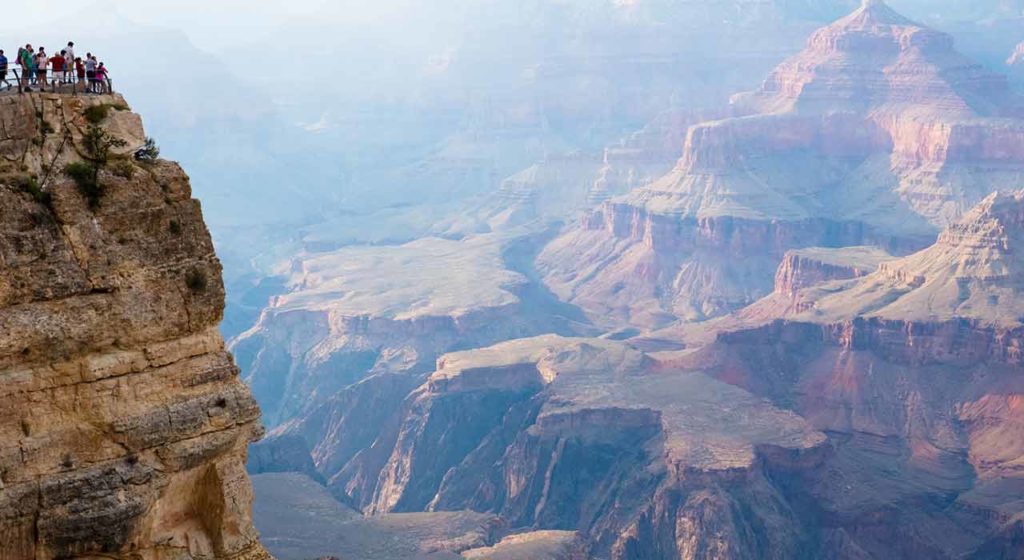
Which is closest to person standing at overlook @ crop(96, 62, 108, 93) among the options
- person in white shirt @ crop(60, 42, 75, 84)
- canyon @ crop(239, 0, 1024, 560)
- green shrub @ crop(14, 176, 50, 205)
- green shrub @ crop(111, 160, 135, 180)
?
person in white shirt @ crop(60, 42, 75, 84)

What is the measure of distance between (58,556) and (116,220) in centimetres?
461

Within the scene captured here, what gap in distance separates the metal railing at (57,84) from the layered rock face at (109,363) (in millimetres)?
707

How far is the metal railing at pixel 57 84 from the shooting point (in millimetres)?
20188

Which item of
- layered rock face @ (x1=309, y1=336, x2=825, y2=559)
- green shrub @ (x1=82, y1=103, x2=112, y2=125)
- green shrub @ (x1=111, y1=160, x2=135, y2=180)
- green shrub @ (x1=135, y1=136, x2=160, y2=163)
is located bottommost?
layered rock face @ (x1=309, y1=336, x2=825, y2=559)

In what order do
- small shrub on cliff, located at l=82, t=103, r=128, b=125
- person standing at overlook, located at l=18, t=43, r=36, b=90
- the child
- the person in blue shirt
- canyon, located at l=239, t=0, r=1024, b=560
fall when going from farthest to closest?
canyon, located at l=239, t=0, r=1024, b=560, the child, person standing at overlook, located at l=18, t=43, r=36, b=90, the person in blue shirt, small shrub on cliff, located at l=82, t=103, r=128, b=125

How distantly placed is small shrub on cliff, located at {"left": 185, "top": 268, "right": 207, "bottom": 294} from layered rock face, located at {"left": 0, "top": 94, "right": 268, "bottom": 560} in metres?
0.02

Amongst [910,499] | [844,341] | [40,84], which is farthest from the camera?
[844,341]

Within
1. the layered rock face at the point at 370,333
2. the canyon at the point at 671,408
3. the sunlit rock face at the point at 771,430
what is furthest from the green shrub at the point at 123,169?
the layered rock face at the point at 370,333

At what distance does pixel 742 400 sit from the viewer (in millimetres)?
109875

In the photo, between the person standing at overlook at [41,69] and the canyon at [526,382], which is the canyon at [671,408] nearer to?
the canyon at [526,382]

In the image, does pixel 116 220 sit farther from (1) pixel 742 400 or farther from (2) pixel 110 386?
(1) pixel 742 400

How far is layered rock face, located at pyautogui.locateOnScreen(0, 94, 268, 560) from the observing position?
58.9ft

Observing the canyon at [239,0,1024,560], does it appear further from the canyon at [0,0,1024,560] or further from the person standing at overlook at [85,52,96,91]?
the person standing at overlook at [85,52,96,91]

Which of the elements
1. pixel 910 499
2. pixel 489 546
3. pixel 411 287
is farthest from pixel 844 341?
pixel 411 287
